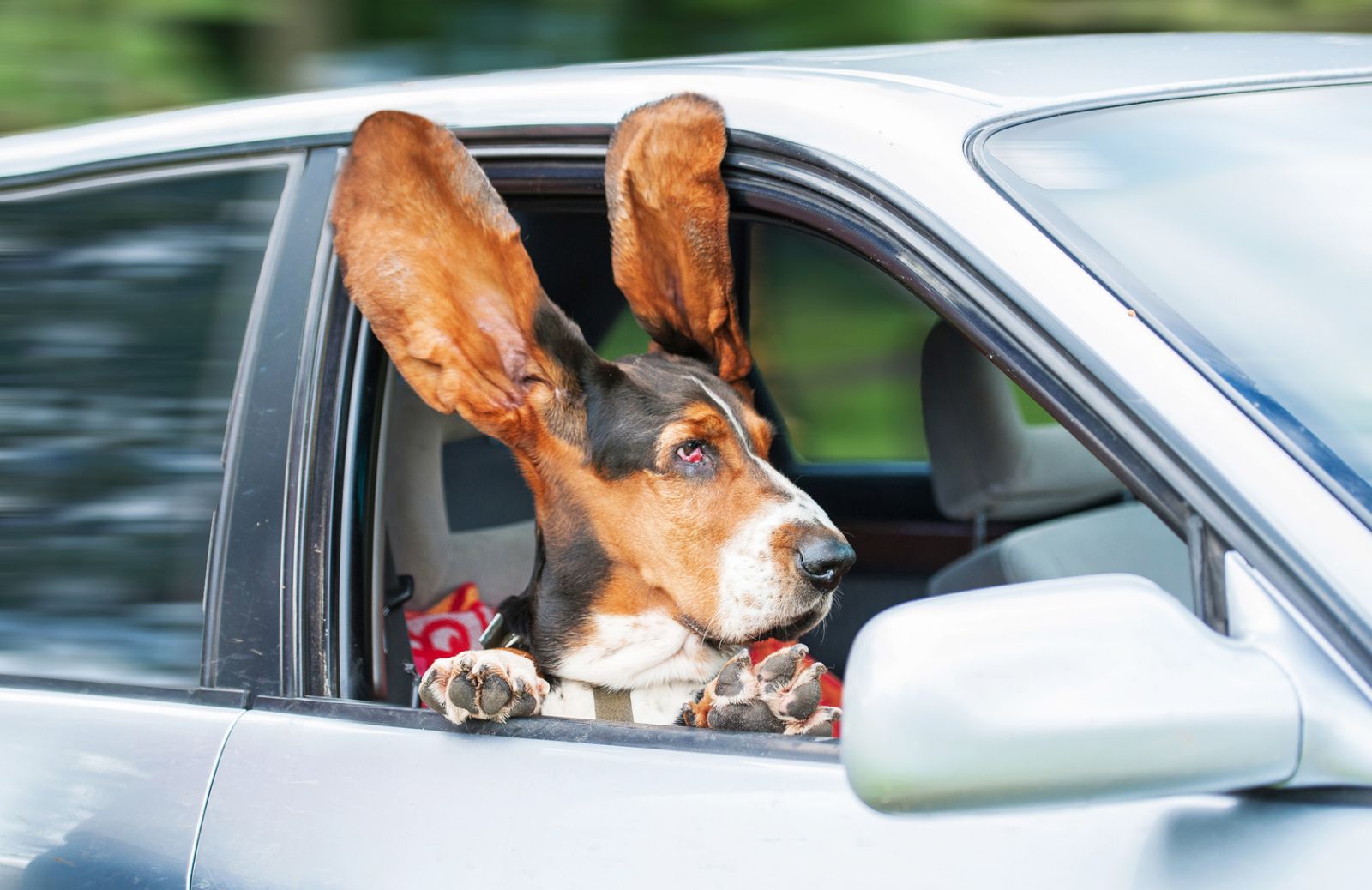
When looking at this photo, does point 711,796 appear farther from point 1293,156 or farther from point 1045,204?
point 1293,156

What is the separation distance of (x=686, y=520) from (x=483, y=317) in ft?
1.45

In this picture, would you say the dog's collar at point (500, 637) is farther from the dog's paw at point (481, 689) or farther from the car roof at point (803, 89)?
the car roof at point (803, 89)

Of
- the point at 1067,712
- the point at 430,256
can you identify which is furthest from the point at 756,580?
the point at 1067,712

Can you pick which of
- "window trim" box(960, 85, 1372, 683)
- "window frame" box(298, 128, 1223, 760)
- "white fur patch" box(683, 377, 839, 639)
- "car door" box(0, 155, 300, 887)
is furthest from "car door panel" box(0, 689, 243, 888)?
"window trim" box(960, 85, 1372, 683)

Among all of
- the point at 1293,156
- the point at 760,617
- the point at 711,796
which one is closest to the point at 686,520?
the point at 760,617

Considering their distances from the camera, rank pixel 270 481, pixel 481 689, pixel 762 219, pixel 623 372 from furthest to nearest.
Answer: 1. pixel 623 372
2. pixel 762 219
3. pixel 270 481
4. pixel 481 689

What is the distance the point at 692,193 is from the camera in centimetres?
178

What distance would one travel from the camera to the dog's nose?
193 cm

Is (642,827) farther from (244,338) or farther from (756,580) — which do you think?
(244,338)

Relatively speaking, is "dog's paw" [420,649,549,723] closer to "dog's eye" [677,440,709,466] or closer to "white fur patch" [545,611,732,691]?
"white fur patch" [545,611,732,691]

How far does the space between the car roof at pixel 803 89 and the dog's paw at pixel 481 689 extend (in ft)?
2.30

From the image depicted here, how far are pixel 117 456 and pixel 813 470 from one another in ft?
6.41

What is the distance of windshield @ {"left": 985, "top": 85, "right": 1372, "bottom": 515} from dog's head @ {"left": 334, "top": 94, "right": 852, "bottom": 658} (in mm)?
482

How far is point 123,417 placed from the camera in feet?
5.99
